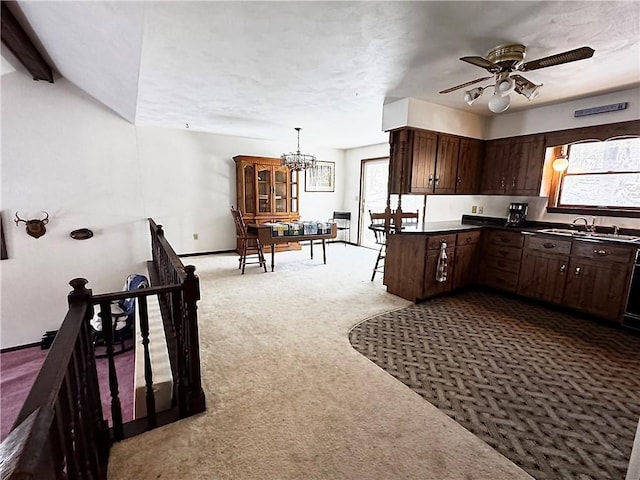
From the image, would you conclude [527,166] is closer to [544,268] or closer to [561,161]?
[561,161]

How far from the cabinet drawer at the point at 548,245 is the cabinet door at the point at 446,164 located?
1.17 m

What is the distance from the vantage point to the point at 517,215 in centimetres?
418

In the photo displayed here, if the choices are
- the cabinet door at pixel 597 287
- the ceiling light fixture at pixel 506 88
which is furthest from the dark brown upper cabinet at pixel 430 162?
the cabinet door at pixel 597 287

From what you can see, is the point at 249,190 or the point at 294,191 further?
the point at 294,191

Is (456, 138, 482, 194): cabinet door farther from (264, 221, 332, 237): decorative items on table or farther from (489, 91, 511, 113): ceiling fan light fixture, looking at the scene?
(264, 221, 332, 237): decorative items on table

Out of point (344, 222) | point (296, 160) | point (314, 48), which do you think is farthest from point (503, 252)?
point (344, 222)

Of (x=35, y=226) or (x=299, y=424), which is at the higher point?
(x=35, y=226)

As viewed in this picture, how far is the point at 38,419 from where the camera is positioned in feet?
2.27

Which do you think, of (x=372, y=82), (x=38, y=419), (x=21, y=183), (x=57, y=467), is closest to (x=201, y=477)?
(x=57, y=467)

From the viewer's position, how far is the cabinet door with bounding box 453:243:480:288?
153 inches

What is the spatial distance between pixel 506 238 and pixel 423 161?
1451mm

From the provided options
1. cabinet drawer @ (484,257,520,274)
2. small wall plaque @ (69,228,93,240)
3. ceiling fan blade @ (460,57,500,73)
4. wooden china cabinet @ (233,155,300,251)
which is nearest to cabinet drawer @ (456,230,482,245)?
cabinet drawer @ (484,257,520,274)

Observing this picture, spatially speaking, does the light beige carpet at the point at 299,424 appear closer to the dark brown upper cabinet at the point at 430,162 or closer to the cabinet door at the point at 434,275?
the cabinet door at the point at 434,275

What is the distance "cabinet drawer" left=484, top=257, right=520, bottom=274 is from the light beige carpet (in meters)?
2.22
